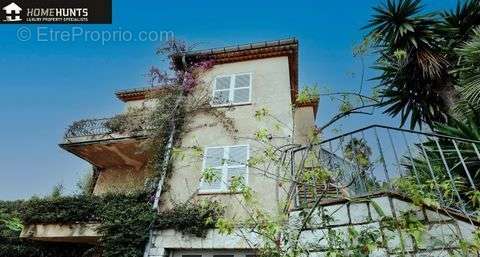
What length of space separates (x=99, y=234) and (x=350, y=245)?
771 centimetres

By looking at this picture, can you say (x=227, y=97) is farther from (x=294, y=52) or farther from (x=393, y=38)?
(x=393, y=38)

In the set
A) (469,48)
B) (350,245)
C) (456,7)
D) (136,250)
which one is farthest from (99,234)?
(456,7)

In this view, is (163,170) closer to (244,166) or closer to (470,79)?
(244,166)

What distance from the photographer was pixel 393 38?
10.7 m

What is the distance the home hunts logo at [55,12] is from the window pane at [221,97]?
169 inches

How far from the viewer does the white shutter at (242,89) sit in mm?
11781

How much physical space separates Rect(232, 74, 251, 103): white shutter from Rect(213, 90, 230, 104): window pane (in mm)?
270

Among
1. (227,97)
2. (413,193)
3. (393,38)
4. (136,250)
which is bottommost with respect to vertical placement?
(413,193)

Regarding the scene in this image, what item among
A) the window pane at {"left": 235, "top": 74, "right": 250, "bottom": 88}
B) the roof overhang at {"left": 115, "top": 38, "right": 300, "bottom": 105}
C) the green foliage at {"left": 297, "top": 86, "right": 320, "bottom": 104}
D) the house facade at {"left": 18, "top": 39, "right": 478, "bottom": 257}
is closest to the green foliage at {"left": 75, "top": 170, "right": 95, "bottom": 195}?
the house facade at {"left": 18, "top": 39, "right": 478, "bottom": 257}

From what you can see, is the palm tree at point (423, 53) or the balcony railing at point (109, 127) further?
the balcony railing at point (109, 127)

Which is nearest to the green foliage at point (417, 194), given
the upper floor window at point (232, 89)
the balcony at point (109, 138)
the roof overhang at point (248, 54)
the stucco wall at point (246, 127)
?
the stucco wall at point (246, 127)

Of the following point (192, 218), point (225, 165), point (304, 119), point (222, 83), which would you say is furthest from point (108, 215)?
point (304, 119)

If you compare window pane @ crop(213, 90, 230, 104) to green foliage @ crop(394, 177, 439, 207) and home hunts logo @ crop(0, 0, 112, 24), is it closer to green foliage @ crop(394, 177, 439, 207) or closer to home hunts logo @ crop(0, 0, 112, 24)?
home hunts logo @ crop(0, 0, 112, 24)

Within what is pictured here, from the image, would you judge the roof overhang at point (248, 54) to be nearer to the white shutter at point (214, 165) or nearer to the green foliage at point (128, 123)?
the green foliage at point (128, 123)
